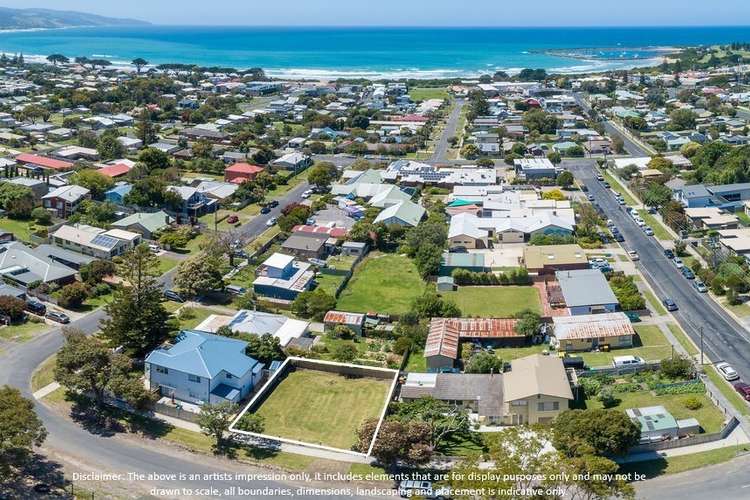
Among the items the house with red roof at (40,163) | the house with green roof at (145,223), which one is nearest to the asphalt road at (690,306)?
the house with green roof at (145,223)

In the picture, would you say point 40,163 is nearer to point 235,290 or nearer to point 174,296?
point 174,296

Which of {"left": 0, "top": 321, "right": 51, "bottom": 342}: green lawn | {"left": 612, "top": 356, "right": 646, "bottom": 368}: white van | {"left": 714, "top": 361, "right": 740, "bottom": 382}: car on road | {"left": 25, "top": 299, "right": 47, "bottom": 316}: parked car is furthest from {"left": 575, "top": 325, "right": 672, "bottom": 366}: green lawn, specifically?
{"left": 25, "top": 299, "right": 47, "bottom": 316}: parked car

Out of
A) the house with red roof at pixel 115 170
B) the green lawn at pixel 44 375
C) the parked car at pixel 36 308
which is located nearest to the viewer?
the green lawn at pixel 44 375

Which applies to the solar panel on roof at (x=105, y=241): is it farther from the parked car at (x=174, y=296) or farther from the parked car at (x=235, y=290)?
the parked car at (x=235, y=290)

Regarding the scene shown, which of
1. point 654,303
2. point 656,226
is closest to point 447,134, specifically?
point 656,226

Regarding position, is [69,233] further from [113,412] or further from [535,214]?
[535,214]

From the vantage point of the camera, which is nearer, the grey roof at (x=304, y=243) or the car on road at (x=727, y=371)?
the car on road at (x=727, y=371)
